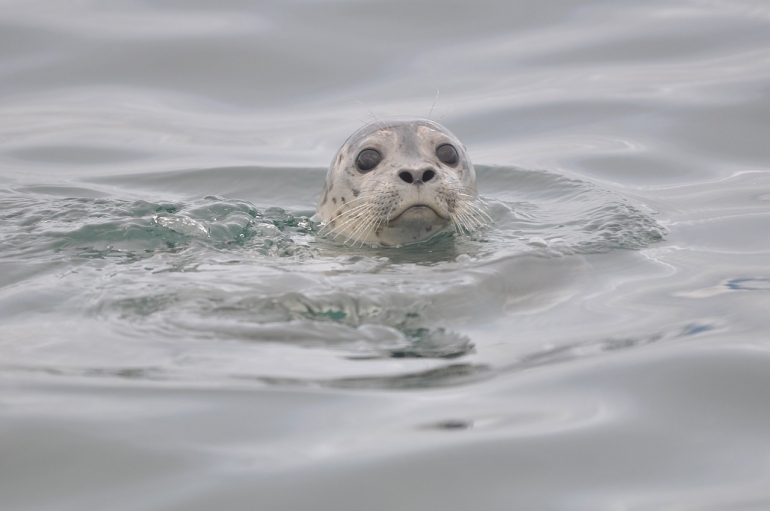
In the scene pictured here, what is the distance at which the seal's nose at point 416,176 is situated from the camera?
516 centimetres

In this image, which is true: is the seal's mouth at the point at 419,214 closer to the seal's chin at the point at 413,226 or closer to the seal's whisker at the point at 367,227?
the seal's chin at the point at 413,226

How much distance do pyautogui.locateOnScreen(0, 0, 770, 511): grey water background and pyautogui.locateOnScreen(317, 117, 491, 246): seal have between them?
17 cm

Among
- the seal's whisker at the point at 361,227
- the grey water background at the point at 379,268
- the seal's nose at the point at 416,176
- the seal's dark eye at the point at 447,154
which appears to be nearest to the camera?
the grey water background at the point at 379,268

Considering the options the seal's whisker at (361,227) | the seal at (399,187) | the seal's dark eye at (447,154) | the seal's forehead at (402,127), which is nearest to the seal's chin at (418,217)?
the seal at (399,187)

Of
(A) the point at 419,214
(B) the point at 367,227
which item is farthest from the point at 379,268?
(B) the point at 367,227

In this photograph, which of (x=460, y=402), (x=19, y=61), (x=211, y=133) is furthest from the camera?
(x=19, y=61)

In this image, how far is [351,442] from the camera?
9.30ft

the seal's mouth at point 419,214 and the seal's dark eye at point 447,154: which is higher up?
the seal's dark eye at point 447,154

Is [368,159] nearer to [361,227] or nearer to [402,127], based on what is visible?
[402,127]

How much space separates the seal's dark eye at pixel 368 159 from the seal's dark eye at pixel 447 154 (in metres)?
0.33

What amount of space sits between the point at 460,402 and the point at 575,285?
157 centimetres

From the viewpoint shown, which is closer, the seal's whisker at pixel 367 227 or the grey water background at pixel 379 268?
the grey water background at pixel 379 268

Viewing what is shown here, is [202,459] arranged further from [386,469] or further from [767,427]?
[767,427]

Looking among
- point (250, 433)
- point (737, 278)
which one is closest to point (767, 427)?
point (250, 433)
